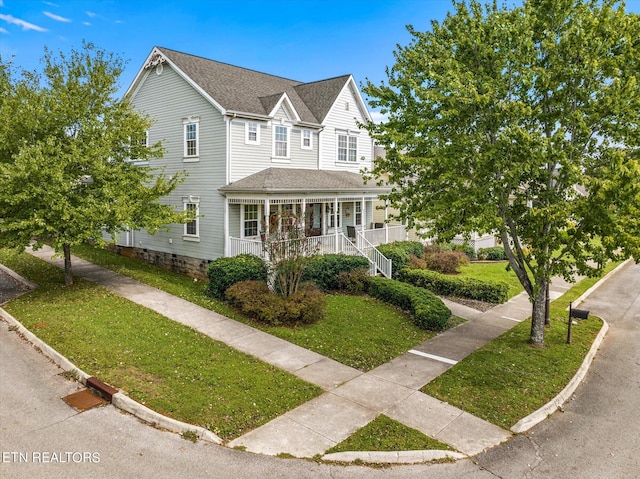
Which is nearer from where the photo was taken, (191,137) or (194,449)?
(194,449)

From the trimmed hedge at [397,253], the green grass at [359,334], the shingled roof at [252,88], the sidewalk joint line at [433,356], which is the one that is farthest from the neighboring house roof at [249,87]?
the sidewalk joint line at [433,356]

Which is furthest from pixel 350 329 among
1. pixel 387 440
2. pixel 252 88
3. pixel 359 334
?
pixel 252 88

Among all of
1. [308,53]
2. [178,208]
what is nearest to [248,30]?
[308,53]

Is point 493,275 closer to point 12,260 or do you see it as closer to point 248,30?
point 248,30

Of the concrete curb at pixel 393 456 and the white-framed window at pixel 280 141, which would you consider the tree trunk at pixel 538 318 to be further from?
the white-framed window at pixel 280 141

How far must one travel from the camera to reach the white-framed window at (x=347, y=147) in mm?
24469

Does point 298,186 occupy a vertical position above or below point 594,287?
above

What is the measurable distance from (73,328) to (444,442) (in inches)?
398

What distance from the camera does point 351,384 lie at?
31.9 feet

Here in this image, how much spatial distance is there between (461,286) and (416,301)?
422cm

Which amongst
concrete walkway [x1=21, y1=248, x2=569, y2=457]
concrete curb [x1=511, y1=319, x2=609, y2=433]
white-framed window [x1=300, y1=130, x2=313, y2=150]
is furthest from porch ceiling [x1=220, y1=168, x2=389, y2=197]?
concrete curb [x1=511, y1=319, x2=609, y2=433]

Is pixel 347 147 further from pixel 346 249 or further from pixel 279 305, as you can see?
pixel 279 305

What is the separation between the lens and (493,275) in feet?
71.9

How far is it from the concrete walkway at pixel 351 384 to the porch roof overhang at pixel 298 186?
5.13m
